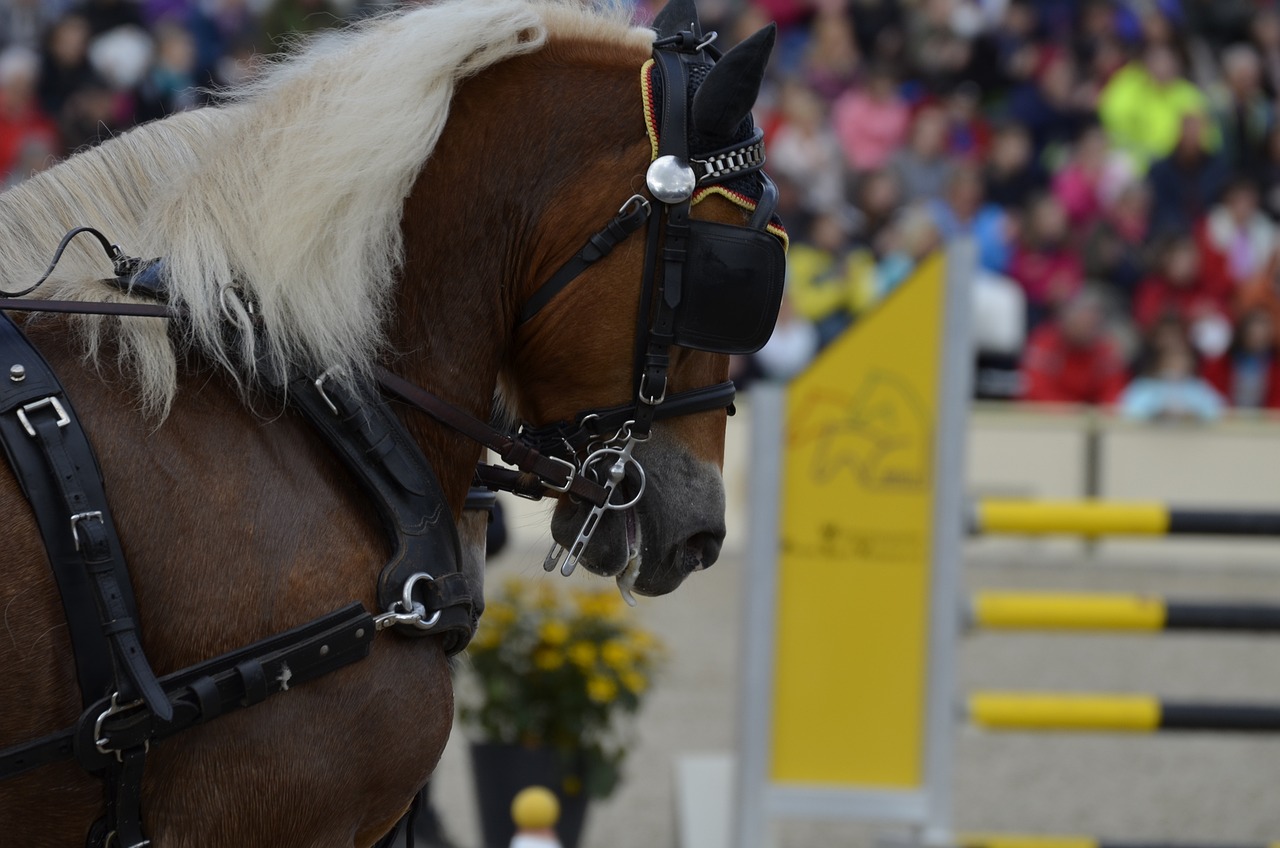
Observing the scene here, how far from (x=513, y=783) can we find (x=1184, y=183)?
349 inches

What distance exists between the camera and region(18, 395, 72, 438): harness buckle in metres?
1.68

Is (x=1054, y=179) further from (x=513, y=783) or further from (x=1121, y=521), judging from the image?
(x=513, y=783)

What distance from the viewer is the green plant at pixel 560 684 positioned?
4117 millimetres

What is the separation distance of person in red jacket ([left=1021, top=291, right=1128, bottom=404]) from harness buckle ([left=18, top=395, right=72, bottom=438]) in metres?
7.82

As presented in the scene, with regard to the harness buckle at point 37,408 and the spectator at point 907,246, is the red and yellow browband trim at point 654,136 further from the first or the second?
the spectator at point 907,246

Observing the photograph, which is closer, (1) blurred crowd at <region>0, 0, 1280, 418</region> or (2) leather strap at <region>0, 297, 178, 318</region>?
(2) leather strap at <region>0, 297, 178, 318</region>

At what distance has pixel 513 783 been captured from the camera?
4.11 m

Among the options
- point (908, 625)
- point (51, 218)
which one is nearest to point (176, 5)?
point (908, 625)

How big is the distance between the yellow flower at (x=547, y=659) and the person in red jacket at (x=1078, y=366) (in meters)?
5.50

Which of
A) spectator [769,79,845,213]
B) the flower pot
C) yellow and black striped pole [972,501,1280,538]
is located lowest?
the flower pot

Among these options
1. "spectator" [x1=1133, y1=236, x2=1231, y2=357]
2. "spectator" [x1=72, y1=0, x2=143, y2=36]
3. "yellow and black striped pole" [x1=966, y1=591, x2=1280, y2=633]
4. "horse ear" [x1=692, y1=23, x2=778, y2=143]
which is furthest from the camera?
"spectator" [x1=72, y1=0, x2=143, y2=36]

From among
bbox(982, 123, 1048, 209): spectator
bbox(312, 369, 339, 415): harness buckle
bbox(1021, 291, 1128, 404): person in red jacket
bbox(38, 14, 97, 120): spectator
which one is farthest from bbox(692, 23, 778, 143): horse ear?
bbox(982, 123, 1048, 209): spectator

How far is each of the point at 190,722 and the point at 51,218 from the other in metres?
0.69

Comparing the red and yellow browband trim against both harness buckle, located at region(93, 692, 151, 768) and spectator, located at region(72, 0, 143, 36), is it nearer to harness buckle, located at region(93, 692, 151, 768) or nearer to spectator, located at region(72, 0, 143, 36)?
harness buckle, located at region(93, 692, 151, 768)
